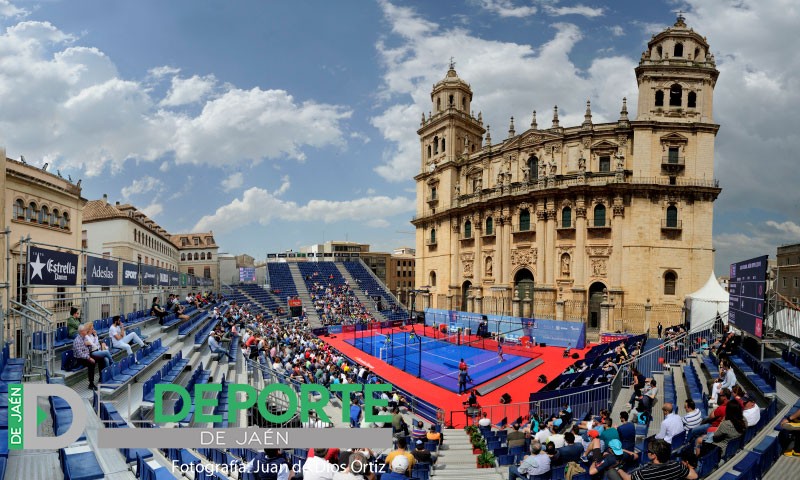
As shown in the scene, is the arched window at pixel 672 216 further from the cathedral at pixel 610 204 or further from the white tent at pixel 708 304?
the white tent at pixel 708 304

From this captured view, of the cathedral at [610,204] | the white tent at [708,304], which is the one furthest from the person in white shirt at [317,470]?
the cathedral at [610,204]

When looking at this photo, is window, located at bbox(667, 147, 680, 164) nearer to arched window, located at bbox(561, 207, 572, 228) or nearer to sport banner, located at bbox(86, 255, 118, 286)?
arched window, located at bbox(561, 207, 572, 228)

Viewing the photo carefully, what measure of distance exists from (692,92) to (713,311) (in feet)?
74.3

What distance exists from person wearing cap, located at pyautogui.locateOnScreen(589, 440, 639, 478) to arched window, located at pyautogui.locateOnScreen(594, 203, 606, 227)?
32572 mm

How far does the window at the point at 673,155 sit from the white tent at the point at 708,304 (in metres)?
13.8

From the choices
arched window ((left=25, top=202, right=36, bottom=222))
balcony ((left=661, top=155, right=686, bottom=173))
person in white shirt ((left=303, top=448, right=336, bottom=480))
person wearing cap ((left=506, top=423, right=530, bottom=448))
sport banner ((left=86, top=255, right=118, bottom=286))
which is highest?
balcony ((left=661, top=155, right=686, bottom=173))

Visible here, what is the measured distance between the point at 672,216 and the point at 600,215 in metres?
6.03

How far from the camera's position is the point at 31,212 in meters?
24.6

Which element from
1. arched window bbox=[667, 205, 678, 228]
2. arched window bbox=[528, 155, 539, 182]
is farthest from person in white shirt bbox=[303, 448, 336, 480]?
arched window bbox=[528, 155, 539, 182]

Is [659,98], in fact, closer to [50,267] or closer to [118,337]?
[118,337]

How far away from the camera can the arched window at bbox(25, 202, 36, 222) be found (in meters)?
24.1

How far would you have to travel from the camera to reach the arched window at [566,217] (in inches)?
1505

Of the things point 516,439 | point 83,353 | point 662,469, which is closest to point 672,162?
point 516,439

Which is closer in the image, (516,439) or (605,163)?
(516,439)
